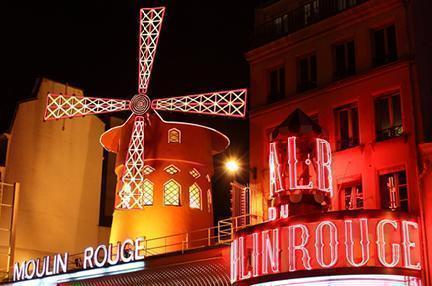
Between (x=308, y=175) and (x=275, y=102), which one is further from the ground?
(x=275, y=102)

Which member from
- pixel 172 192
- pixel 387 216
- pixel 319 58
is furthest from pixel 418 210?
pixel 172 192

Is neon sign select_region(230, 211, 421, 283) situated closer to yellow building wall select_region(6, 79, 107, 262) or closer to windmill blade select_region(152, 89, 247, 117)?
windmill blade select_region(152, 89, 247, 117)

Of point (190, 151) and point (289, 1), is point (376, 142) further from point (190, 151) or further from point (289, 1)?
point (190, 151)

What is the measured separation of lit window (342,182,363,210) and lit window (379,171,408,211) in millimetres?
462

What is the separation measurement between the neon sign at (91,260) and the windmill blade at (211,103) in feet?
11.9

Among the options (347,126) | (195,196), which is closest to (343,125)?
(347,126)

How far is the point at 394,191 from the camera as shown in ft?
42.5

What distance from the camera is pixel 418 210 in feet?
40.6

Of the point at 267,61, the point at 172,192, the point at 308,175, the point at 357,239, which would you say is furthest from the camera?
the point at 172,192

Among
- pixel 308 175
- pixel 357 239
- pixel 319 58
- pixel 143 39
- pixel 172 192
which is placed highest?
pixel 143 39

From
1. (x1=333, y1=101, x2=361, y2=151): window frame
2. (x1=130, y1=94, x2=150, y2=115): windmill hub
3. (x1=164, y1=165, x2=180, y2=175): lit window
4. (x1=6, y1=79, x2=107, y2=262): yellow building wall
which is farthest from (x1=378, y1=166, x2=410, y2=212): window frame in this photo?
(x1=6, y1=79, x2=107, y2=262): yellow building wall

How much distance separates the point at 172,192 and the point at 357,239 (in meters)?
8.45

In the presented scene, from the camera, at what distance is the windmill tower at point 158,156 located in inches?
742

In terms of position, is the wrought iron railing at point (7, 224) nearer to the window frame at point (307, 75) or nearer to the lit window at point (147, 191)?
the lit window at point (147, 191)
